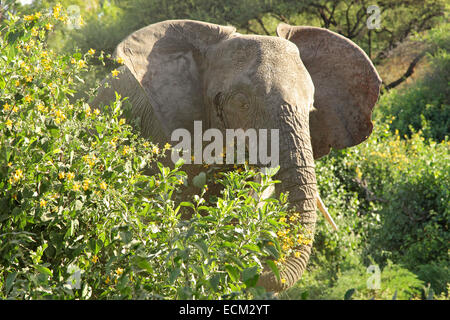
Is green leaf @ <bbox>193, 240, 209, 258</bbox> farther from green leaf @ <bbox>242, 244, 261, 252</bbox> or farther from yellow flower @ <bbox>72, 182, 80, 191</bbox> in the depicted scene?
yellow flower @ <bbox>72, 182, 80, 191</bbox>

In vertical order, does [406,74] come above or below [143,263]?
below

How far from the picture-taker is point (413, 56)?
1903 cm

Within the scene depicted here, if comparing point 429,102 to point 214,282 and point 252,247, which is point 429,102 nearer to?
point 252,247

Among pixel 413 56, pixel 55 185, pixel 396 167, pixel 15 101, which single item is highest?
pixel 15 101

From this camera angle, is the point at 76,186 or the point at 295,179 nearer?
the point at 76,186

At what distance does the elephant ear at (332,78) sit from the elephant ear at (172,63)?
2.42 feet

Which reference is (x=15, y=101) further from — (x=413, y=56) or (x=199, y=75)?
(x=413, y=56)

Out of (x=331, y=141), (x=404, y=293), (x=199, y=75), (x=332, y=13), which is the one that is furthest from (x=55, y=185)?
(x=332, y=13)

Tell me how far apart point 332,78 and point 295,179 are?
155cm

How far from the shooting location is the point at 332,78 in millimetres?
5262

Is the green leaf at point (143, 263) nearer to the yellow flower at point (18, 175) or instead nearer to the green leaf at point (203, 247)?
the green leaf at point (203, 247)

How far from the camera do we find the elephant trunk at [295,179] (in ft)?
13.1

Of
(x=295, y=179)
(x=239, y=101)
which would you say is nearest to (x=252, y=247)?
(x=295, y=179)
